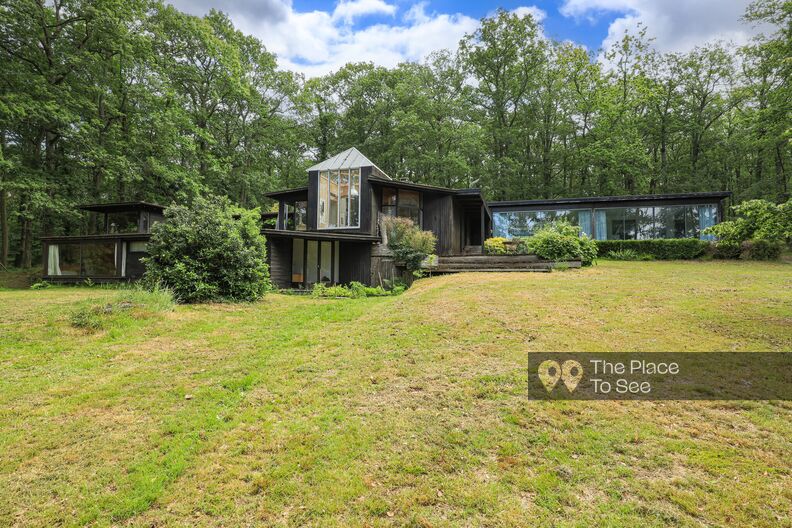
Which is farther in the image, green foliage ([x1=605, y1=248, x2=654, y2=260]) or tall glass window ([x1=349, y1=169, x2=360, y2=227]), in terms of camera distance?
tall glass window ([x1=349, y1=169, x2=360, y2=227])

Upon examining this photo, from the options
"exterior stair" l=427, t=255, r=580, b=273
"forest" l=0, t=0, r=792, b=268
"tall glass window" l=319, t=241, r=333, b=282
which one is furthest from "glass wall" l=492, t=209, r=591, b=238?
"tall glass window" l=319, t=241, r=333, b=282

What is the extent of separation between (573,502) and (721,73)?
37962mm

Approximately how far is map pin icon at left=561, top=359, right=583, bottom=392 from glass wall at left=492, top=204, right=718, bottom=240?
1789cm

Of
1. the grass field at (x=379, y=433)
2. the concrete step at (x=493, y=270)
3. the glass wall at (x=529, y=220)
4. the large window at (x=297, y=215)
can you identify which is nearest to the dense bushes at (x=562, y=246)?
the concrete step at (x=493, y=270)

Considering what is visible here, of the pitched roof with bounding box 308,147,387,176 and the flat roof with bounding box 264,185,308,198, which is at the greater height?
the pitched roof with bounding box 308,147,387,176

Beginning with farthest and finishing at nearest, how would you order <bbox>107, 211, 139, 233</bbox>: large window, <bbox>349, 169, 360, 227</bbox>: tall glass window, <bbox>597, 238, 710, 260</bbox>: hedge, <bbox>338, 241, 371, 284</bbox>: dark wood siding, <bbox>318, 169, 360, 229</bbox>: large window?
<bbox>107, 211, 139, 233</bbox>: large window → <bbox>318, 169, 360, 229</bbox>: large window → <bbox>349, 169, 360, 227</bbox>: tall glass window → <bbox>597, 238, 710, 260</bbox>: hedge → <bbox>338, 241, 371, 284</bbox>: dark wood siding

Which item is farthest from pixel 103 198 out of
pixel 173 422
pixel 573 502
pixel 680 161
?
pixel 680 161

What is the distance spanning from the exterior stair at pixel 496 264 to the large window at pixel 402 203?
3510 mm

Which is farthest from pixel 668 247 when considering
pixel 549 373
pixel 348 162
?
pixel 549 373

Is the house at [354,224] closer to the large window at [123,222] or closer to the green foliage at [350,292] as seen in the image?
the large window at [123,222]

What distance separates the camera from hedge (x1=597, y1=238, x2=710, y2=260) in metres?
16.6

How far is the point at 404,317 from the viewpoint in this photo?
7387 mm

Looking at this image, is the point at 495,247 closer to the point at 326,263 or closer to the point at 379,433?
the point at 326,263

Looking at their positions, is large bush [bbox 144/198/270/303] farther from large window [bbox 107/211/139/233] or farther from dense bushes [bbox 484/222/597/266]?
large window [bbox 107/211/139/233]
